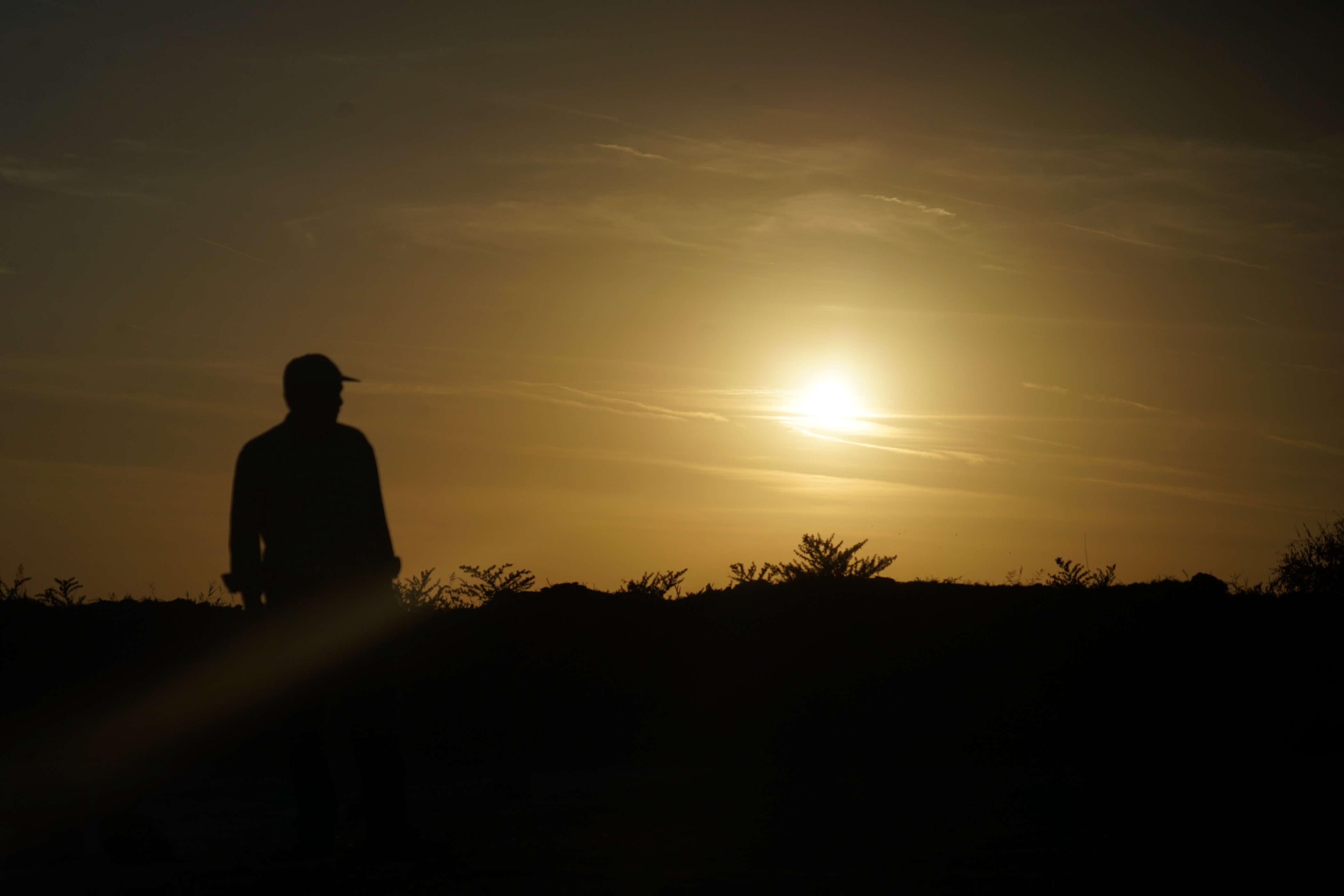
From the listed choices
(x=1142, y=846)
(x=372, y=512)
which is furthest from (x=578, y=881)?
(x=1142, y=846)

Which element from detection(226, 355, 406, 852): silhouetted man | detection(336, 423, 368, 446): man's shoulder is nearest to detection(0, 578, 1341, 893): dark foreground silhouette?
detection(226, 355, 406, 852): silhouetted man

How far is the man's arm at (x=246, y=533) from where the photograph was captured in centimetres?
504

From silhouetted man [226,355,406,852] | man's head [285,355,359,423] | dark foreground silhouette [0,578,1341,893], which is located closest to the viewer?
dark foreground silhouette [0,578,1341,893]

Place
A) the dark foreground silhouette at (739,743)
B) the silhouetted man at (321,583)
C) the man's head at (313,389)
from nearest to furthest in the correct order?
the dark foreground silhouette at (739,743) < the silhouetted man at (321,583) < the man's head at (313,389)

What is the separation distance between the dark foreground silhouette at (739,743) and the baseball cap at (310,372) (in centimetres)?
111

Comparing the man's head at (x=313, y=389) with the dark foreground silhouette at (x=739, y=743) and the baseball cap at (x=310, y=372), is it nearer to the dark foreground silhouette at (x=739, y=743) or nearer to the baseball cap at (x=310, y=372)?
the baseball cap at (x=310, y=372)

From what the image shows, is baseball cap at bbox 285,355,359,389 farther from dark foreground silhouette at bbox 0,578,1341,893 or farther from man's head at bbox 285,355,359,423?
dark foreground silhouette at bbox 0,578,1341,893

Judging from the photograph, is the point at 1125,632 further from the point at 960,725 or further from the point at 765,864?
the point at 765,864

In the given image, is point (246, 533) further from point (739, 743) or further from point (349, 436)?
point (739, 743)

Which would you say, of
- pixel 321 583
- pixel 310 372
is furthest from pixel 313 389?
pixel 321 583

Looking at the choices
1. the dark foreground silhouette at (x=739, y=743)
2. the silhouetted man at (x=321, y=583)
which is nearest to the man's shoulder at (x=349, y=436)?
the silhouetted man at (x=321, y=583)

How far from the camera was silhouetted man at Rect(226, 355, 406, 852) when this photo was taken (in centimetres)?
495

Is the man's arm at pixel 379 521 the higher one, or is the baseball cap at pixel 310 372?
the baseball cap at pixel 310 372

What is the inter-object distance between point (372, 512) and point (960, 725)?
359 inches
